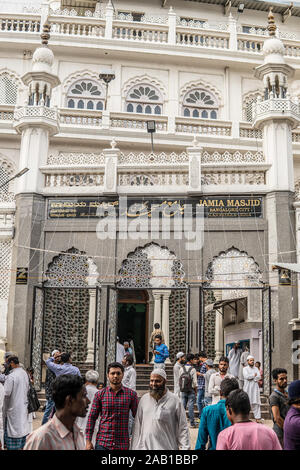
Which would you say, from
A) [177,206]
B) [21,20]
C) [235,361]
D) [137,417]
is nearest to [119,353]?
[235,361]

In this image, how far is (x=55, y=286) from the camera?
11469 mm

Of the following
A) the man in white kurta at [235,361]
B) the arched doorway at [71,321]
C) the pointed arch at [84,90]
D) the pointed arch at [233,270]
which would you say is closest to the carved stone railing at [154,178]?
the pointed arch at [233,270]

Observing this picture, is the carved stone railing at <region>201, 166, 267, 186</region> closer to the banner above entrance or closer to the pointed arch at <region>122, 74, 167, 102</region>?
the banner above entrance

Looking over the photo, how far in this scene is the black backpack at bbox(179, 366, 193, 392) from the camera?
368 inches

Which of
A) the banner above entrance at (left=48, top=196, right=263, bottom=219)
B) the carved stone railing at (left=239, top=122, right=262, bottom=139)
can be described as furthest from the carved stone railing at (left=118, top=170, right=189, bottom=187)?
the carved stone railing at (left=239, top=122, right=262, bottom=139)

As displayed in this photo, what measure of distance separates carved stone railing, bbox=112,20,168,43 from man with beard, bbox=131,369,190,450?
16632 millimetres

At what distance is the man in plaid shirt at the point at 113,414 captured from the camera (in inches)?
173

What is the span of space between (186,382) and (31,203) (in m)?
5.31

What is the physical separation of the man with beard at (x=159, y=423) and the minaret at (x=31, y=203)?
7163 millimetres

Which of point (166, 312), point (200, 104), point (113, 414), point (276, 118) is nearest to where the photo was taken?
point (113, 414)

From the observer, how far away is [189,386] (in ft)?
30.7

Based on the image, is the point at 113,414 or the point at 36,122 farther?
the point at 36,122

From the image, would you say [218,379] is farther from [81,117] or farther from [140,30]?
[140,30]
